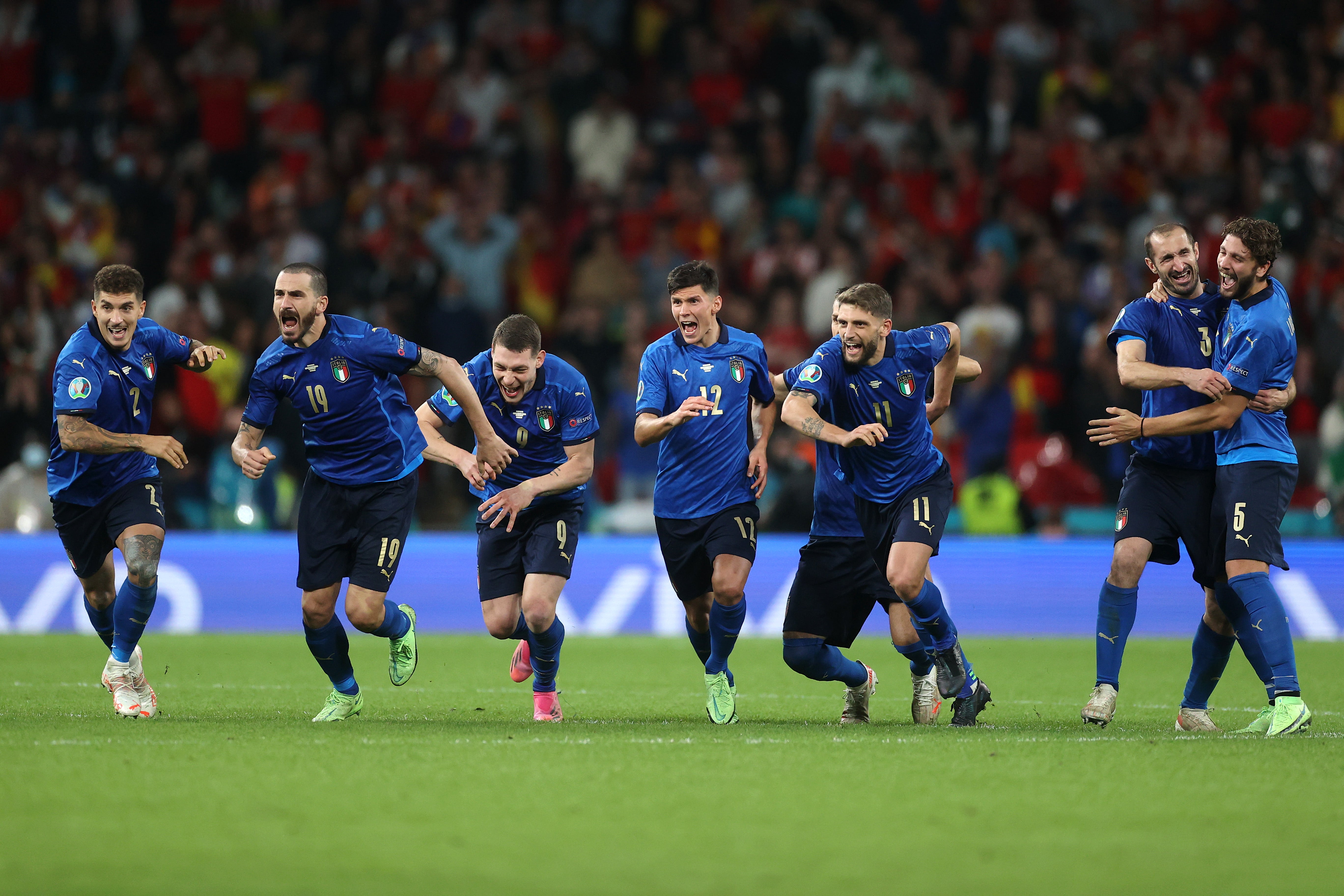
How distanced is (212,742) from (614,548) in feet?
24.0

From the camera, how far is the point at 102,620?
8.87 meters

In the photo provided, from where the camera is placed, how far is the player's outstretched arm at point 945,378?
836 centimetres

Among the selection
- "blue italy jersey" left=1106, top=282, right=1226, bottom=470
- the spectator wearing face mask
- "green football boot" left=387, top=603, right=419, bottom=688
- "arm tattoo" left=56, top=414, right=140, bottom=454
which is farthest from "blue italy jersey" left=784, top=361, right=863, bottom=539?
the spectator wearing face mask

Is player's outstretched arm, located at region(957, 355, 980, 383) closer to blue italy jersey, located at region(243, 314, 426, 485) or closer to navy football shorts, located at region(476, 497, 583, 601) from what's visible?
navy football shorts, located at region(476, 497, 583, 601)

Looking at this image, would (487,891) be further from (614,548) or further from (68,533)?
(614,548)

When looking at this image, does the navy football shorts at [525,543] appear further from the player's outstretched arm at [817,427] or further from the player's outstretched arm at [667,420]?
the player's outstretched arm at [817,427]

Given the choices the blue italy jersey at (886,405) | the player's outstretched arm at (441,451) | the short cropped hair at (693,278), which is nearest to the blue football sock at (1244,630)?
the blue italy jersey at (886,405)

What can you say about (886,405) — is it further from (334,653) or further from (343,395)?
(334,653)

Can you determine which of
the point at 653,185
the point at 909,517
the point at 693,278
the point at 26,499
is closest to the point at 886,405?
the point at 909,517

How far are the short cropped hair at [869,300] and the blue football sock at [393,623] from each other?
9.36 ft

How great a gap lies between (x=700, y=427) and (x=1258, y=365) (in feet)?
9.31

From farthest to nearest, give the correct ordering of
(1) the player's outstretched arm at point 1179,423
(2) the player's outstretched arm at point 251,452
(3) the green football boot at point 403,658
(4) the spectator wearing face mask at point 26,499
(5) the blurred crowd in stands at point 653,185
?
(5) the blurred crowd in stands at point 653,185, (4) the spectator wearing face mask at point 26,499, (3) the green football boot at point 403,658, (2) the player's outstretched arm at point 251,452, (1) the player's outstretched arm at point 1179,423

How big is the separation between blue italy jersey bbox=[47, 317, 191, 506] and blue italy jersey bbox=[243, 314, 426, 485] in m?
0.74

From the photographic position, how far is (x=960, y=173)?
1773cm
